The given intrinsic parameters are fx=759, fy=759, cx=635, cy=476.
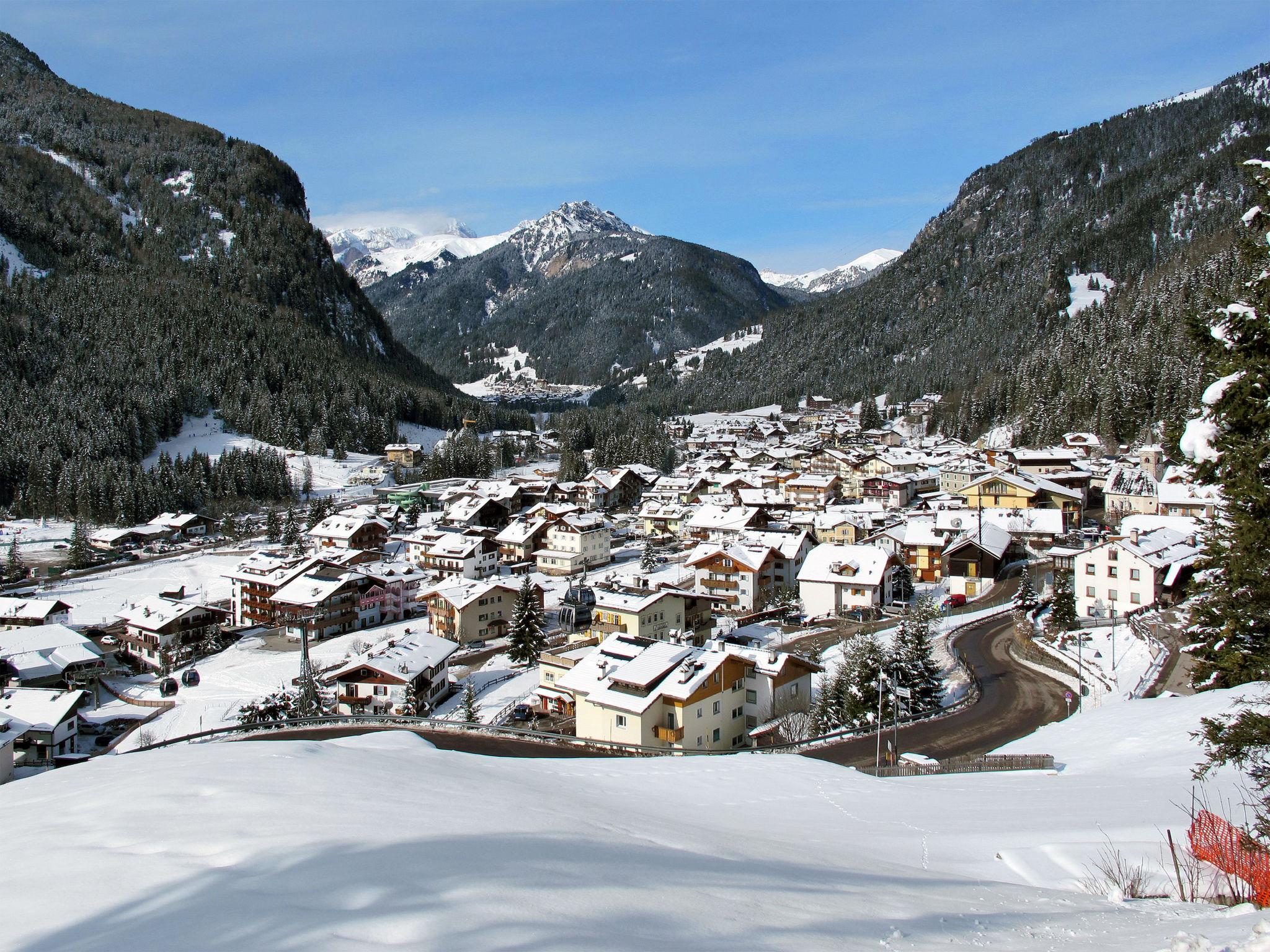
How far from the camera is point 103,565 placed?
49219mm

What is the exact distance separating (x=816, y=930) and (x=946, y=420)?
98.7 meters

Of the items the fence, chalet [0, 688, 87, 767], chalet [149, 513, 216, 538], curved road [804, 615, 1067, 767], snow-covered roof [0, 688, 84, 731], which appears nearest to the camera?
the fence

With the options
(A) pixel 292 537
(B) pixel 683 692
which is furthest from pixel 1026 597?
(A) pixel 292 537

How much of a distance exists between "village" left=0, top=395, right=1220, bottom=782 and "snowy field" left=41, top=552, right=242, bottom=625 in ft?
0.75

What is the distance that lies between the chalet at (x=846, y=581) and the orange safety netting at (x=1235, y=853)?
26.9 m

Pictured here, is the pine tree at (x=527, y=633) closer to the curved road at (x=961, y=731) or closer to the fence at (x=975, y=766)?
the curved road at (x=961, y=731)

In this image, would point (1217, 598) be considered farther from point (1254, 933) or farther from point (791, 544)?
point (791, 544)

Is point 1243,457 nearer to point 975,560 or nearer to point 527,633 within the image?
point 527,633

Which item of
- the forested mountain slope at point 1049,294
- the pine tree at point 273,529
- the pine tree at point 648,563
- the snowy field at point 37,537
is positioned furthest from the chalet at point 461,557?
the forested mountain slope at point 1049,294

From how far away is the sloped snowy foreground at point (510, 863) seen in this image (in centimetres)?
303

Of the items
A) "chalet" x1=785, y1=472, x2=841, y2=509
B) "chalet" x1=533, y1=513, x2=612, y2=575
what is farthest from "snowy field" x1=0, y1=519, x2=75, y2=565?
"chalet" x1=785, y1=472, x2=841, y2=509

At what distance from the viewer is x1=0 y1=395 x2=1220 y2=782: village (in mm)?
21703

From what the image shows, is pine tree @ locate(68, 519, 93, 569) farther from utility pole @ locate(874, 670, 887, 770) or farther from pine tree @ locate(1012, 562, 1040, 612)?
pine tree @ locate(1012, 562, 1040, 612)

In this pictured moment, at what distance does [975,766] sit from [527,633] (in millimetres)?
19925
